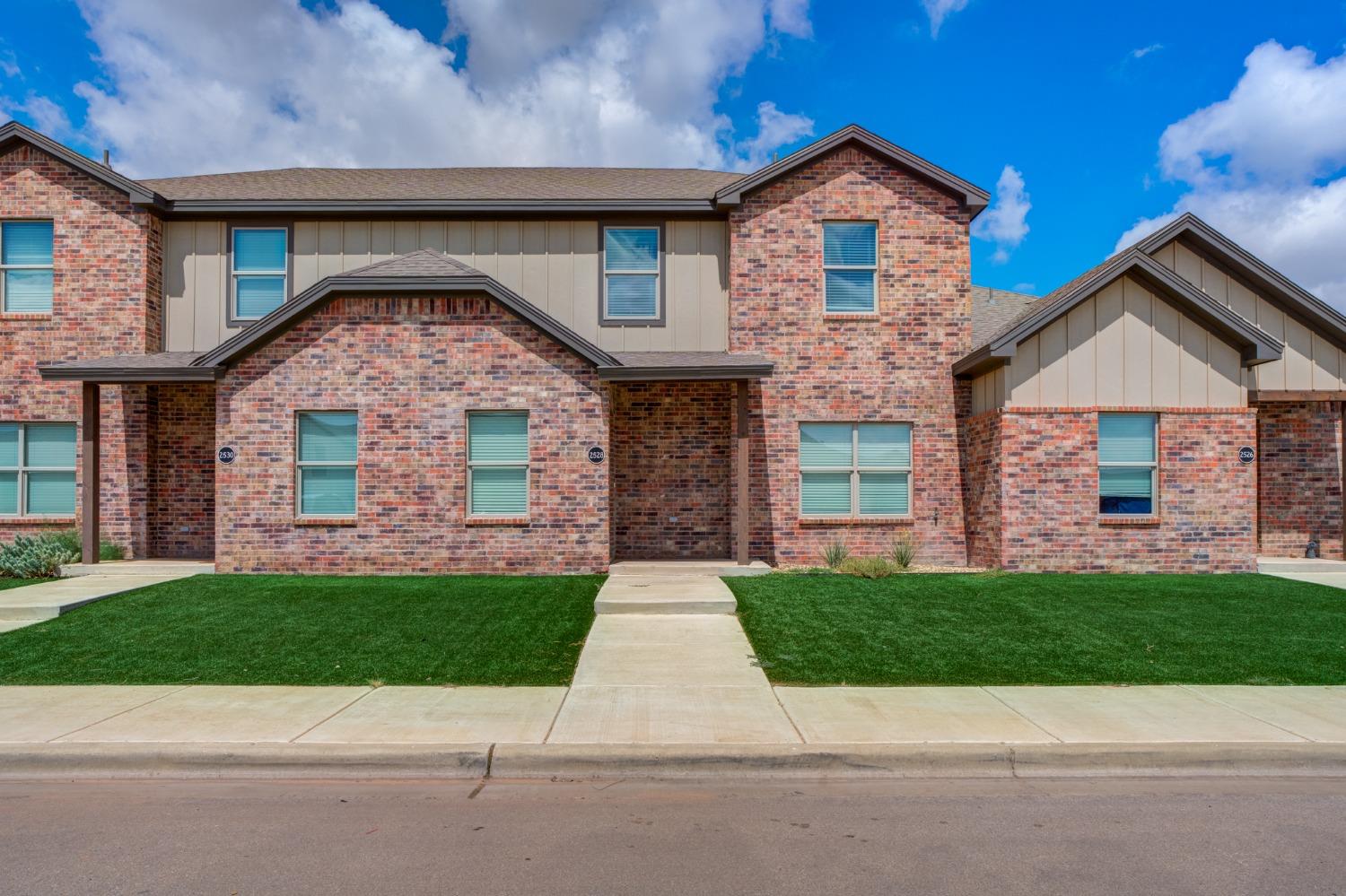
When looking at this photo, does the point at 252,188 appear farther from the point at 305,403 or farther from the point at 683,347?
the point at 683,347

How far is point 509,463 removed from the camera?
13.3 m

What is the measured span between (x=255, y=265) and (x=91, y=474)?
4.42 metres

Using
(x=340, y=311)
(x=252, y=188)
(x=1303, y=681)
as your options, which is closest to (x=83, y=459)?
(x=340, y=311)

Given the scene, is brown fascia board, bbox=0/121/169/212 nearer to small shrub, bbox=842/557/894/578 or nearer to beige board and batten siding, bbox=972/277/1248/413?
small shrub, bbox=842/557/894/578

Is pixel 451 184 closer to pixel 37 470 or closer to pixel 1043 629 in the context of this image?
pixel 37 470

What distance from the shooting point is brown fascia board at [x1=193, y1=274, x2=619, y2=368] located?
12977mm

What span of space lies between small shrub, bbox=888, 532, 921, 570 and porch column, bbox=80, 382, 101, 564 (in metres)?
12.8

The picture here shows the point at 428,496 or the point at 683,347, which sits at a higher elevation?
the point at 683,347

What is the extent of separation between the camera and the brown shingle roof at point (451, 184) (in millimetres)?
15336

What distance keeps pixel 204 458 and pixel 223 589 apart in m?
4.18

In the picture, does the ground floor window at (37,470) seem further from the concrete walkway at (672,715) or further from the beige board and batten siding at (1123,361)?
the beige board and batten siding at (1123,361)

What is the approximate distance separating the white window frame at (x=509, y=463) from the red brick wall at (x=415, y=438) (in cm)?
7

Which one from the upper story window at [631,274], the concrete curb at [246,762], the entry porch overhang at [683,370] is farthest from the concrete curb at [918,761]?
the upper story window at [631,274]

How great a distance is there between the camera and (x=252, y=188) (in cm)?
1594
